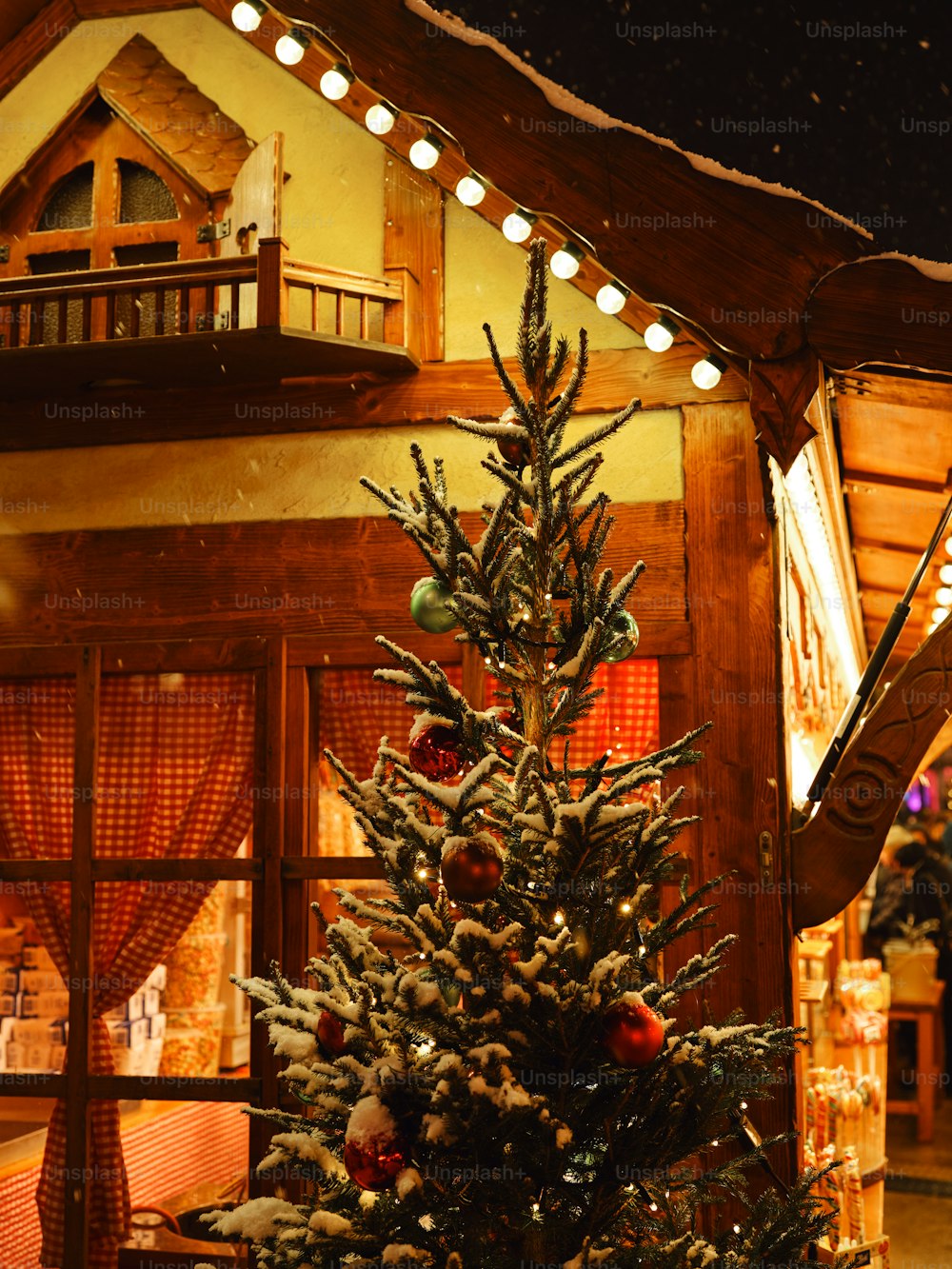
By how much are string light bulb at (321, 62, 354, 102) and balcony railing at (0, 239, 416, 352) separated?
0.65 m

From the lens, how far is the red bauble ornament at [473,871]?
2.64 m

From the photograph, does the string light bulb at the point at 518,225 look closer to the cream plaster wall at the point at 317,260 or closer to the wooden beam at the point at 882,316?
the cream plaster wall at the point at 317,260

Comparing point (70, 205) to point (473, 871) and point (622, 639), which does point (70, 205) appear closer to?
point (622, 639)

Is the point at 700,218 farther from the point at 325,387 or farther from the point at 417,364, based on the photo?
the point at 325,387

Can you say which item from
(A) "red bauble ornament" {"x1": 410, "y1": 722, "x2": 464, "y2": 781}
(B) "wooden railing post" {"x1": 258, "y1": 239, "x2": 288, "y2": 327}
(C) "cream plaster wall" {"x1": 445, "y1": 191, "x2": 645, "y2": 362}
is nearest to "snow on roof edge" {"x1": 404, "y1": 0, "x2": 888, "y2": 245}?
(C) "cream plaster wall" {"x1": 445, "y1": 191, "x2": 645, "y2": 362}

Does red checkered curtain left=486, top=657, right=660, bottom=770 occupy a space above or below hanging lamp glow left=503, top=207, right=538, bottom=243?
below

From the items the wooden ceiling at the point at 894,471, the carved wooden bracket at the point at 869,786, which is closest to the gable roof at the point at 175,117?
the wooden ceiling at the point at 894,471

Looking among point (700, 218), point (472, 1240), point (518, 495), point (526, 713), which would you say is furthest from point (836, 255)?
point (472, 1240)

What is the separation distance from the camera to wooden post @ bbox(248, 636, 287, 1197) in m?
4.42

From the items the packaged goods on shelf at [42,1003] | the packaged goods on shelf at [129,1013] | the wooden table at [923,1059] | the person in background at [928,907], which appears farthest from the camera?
the person in background at [928,907]

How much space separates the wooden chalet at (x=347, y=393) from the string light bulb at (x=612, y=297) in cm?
11

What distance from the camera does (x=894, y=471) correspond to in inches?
241

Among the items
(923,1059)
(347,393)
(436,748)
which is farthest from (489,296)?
(923,1059)

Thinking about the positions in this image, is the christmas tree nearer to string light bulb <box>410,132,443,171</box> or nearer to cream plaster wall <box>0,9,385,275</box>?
string light bulb <box>410,132,443,171</box>
